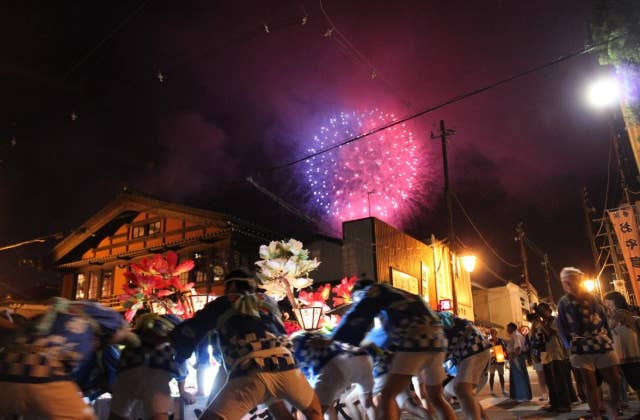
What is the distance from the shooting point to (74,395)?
3545 mm

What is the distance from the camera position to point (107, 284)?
78.6ft

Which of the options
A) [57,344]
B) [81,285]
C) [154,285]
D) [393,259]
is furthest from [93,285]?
[57,344]

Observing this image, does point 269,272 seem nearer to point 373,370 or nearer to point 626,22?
point 373,370

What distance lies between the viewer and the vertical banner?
15594 mm

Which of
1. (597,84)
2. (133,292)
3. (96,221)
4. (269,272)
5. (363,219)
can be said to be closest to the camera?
(133,292)

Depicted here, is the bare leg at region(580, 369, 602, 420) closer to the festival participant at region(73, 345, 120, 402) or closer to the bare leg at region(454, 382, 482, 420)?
the bare leg at region(454, 382, 482, 420)

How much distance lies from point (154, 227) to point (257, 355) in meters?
20.3

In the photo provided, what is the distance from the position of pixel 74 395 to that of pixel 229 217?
17.1 meters

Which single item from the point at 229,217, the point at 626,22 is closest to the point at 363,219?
the point at 229,217

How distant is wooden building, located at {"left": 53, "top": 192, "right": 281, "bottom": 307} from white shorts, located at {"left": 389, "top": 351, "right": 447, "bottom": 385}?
15.8 metres

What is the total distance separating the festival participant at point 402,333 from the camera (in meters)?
4.82

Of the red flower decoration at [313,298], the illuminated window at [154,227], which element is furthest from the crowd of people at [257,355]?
the illuminated window at [154,227]

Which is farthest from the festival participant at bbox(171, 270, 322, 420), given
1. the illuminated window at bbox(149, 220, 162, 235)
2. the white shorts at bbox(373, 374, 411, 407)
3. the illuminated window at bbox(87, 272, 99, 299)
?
the illuminated window at bbox(87, 272, 99, 299)

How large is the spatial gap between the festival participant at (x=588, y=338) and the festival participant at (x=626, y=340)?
168 centimetres
